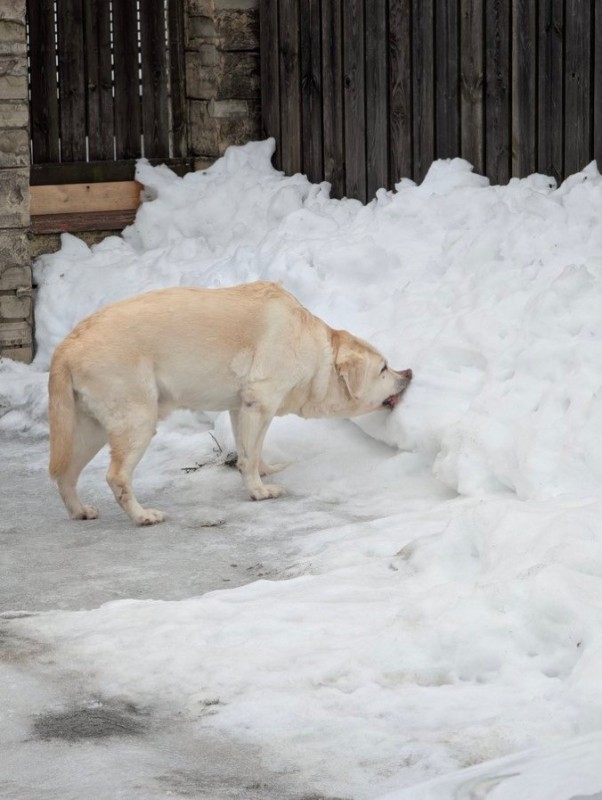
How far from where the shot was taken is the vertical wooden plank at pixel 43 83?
963 cm

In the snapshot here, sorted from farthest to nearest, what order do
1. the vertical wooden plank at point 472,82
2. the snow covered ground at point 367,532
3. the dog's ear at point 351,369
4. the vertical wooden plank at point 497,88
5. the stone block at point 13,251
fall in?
the stone block at point 13,251 < the vertical wooden plank at point 472,82 < the vertical wooden plank at point 497,88 < the dog's ear at point 351,369 < the snow covered ground at point 367,532

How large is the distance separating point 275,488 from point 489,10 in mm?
3282

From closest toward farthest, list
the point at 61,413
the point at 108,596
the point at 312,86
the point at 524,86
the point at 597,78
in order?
the point at 108,596, the point at 61,413, the point at 597,78, the point at 524,86, the point at 312,86

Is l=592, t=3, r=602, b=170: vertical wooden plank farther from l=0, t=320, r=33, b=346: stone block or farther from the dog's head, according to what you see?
l=0, t=320, r=33, b=346: stone block

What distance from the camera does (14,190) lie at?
28.1ft

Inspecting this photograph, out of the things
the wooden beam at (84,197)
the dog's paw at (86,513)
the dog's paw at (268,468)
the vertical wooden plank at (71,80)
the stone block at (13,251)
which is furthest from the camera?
the vertical wooden plank at (71,80)

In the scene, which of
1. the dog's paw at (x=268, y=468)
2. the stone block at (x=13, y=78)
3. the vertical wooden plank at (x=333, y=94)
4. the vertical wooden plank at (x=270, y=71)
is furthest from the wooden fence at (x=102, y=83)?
the dog's paw at (x=268, y=468)

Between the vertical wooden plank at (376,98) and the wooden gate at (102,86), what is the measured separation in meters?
1.90

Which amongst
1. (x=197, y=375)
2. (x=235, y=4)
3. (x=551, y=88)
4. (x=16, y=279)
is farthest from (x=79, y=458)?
(x=235, y=4)

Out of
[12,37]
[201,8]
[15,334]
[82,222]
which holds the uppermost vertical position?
[201,8]

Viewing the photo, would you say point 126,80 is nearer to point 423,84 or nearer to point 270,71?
point 270,71

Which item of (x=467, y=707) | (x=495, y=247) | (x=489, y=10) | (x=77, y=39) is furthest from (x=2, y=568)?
(x=77, y=39)

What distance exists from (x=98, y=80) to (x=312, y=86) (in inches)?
69.4

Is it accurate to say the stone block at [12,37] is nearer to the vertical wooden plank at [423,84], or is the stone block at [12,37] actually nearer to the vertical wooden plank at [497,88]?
the vertical wooden plank at [423,84]
